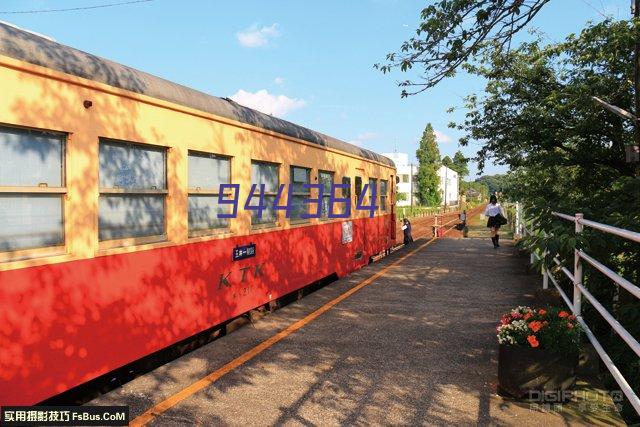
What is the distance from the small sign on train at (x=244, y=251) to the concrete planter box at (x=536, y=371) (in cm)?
334

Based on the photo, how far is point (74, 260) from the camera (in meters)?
3.82

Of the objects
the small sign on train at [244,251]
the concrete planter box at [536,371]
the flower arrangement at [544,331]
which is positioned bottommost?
the concrete planter box at [536,371]

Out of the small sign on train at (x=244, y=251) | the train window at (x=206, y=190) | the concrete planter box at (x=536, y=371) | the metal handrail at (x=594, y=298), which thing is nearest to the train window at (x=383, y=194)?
the small sign on train at (x=244, y=251)

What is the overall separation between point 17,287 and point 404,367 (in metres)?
3.34

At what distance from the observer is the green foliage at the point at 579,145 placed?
4766 millimetres

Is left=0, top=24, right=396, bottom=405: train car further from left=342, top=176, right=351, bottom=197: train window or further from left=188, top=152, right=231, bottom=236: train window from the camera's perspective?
left=342, top=176, right=351, bottom=197: train window

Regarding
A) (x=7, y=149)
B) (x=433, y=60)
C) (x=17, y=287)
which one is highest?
(x=433, y=60)

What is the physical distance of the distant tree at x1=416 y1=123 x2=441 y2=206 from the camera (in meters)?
76.1

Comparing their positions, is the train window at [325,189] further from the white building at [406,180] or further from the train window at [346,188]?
the white building at [406,180]

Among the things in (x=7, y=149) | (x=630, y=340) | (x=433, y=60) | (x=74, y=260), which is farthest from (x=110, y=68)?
(x=630, y=340)

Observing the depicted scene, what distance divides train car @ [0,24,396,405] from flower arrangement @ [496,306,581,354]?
3.13 metres

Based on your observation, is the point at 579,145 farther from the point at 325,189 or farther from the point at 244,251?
the point at 244,251

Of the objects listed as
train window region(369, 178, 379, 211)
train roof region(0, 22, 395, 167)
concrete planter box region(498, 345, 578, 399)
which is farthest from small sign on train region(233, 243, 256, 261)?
train window region(369, 178, 379, 211)

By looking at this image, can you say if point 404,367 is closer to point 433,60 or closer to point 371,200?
point 433,60
